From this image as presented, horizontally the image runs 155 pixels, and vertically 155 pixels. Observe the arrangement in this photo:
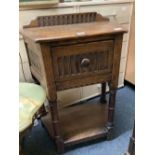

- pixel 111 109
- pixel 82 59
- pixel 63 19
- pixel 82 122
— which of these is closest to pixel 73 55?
pixel 82 59

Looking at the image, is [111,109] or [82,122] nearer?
[111,109]

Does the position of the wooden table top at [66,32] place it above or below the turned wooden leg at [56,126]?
above

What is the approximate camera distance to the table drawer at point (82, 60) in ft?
3.38

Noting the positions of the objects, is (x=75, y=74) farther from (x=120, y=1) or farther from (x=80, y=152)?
(x=120, y=1)

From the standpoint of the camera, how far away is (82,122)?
145 centimetres

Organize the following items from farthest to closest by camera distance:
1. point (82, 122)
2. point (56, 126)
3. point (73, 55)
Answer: point (82, 122) → point (56, 126) → point (73, 55)

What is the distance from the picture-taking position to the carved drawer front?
1.03m

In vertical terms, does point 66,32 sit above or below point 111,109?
above

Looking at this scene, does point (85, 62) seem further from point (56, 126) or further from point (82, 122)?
point (82, 122)

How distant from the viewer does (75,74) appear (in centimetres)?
109

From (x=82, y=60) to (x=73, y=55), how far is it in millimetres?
57

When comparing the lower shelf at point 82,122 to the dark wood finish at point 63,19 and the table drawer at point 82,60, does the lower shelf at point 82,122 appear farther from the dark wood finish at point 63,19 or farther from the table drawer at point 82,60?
the dark wood finish at point 63,19

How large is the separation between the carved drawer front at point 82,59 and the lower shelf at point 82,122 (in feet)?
1.43

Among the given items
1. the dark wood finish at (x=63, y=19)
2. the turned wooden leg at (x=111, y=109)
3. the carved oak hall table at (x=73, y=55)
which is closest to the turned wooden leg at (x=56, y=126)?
the carved oak hall table at (x=73, y=55)
